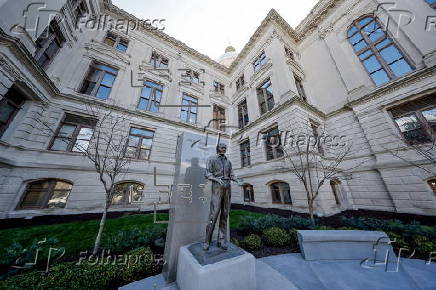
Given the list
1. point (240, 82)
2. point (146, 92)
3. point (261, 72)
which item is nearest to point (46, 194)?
point (146, 92)

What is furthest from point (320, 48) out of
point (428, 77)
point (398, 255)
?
point (398, 255)

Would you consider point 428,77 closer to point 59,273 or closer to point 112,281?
point 112,281

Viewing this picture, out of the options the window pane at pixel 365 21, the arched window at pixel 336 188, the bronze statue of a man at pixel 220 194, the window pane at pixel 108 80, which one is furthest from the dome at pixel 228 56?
the bronze statue of a man at pixel 220 194

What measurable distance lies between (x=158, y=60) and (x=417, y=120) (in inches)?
781

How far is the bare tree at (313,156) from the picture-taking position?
27.7ft

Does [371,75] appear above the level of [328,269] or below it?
above

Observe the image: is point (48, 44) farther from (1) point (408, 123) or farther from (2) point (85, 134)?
(1) point (408, 123)

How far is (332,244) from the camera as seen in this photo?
4.01 meters

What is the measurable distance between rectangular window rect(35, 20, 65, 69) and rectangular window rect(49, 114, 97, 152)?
3.39m

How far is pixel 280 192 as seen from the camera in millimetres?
10023

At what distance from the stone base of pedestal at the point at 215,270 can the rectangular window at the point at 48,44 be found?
42.7 ft

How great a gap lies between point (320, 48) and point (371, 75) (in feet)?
18.5

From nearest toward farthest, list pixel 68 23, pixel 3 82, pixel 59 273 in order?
pixel 59 273, pixel 3 82, pixel 68 23

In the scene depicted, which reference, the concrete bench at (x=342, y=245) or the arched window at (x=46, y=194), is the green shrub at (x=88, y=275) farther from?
the arched window at (x=46, y=194)
